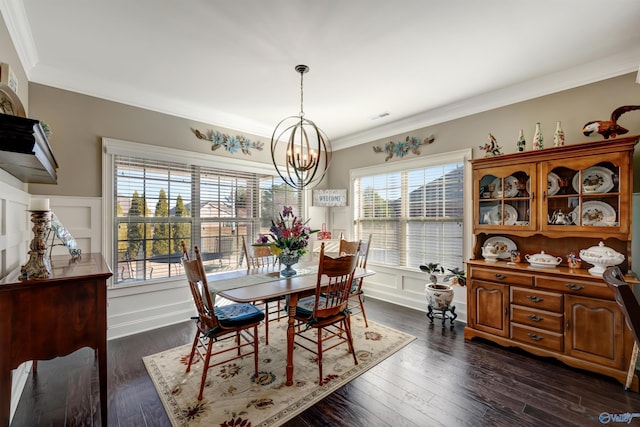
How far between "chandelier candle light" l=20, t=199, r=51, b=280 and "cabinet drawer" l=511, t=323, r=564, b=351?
3.74 meters

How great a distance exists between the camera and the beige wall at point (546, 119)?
8.66 ft

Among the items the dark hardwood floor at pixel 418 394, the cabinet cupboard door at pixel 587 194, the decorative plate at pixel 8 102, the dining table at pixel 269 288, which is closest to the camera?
the decorative plate at pixel 8 102

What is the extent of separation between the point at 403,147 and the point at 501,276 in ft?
7.48

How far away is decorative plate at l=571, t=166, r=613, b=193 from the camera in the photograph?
256 cm

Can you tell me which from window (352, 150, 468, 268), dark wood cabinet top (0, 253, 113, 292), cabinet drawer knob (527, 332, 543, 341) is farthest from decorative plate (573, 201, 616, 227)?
dark wood cabinet top (0, 253, 113, 292)

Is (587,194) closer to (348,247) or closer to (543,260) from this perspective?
(543,260)

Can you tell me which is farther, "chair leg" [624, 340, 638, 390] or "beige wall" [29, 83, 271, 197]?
"beige wall" [29, 83, 271, 197]

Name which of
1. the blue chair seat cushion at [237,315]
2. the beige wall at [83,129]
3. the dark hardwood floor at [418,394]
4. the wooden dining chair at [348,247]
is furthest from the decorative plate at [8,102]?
the wooden dining chair at [348,247]

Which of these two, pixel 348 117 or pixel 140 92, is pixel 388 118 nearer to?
pixel 348 117

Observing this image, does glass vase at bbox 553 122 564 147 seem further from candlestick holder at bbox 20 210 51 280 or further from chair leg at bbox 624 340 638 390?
candlestick holder at bbox 20 210 51 280

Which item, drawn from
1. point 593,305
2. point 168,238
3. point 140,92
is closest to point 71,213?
point 168,238

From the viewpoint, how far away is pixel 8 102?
1.81 m

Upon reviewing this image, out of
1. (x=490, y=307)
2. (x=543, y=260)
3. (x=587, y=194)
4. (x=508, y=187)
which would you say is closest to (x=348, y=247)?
(x=490, y=307)

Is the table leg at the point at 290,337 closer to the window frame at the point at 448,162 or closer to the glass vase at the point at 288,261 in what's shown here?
the glass vase at the point at 288,261
